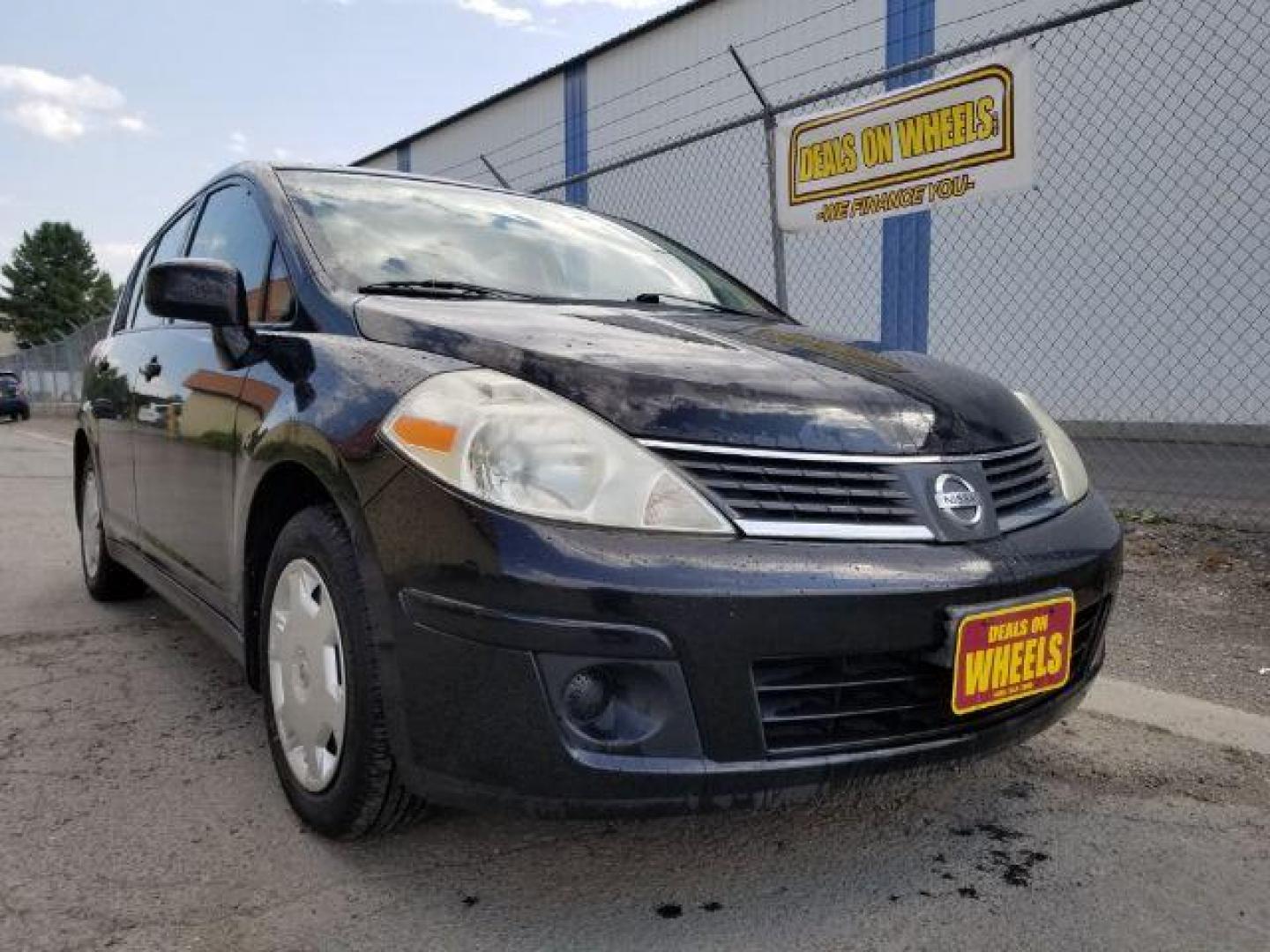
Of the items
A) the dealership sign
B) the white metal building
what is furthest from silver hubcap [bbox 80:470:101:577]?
the white metal building

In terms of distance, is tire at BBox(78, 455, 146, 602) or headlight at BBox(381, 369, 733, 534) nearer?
headlight at BBox(381, 369, 733, 534)

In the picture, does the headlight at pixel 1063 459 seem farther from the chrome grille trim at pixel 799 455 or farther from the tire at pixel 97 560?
the tire at pixel 97 560

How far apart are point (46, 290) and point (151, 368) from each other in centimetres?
8698

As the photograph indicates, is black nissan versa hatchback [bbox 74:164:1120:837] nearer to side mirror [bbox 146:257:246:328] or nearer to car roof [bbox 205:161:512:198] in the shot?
side mirror [bbox 146:257:246:328]

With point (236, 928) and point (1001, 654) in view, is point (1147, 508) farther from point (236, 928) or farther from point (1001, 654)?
point (236, 928)

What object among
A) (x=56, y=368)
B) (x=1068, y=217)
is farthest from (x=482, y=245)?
(x=56, y=368)

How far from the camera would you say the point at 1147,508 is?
5.21 m

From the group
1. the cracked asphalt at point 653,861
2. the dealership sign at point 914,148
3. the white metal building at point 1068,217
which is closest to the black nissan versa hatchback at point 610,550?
the cracked asphalt at point 653,861

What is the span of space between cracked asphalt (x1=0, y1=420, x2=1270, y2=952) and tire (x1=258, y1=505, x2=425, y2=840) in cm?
12

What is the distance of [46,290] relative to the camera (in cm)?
7762

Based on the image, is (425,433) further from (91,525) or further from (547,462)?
(91,525)

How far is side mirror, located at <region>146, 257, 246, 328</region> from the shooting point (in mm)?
2373

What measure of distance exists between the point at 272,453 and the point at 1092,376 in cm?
912

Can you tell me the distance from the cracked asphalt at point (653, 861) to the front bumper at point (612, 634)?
149mm
